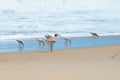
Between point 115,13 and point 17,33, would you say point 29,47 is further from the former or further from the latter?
point 115,13

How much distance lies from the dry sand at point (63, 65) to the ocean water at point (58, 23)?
8.22 metres

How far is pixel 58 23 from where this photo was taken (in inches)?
1196

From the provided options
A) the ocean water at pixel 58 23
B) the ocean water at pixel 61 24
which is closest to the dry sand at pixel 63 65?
the ocean water at pixel 61 24

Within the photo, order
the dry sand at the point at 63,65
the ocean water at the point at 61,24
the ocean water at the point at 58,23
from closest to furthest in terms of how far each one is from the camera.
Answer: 1. the dry sand at the point at 63,65
2. the ocean water at the point at 61,24
3. the ocean water at the point at 58,23

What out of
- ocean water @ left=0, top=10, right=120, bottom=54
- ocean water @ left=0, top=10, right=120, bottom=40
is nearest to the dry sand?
ocean water @ left=0, top=10, right=120, bottom=54

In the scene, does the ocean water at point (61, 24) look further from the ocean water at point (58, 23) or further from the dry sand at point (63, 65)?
the dry sand at point (63, 65)

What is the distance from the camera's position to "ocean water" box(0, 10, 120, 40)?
26406mm

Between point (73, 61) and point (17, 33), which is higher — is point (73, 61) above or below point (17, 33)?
above

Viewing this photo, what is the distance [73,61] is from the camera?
13477 mm

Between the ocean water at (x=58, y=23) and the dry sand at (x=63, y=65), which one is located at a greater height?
the dry sand at (x=63, y=65)

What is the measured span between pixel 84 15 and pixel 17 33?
10.2 m

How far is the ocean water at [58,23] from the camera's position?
26406 millimetres

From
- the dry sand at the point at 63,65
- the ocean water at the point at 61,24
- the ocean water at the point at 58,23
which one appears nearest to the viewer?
the dry sand at the point at 63,65

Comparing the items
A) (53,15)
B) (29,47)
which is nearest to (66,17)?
(53,15)
